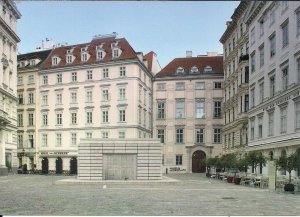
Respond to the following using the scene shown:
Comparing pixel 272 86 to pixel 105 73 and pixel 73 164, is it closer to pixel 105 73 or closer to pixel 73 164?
pixel 105 73

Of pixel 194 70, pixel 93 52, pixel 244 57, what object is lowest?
pixel 194 70

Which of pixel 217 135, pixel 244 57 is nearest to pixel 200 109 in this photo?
pixel 217 135

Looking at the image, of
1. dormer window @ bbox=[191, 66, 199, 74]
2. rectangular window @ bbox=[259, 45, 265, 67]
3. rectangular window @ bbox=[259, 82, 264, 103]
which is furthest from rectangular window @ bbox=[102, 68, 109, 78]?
rectangular window @ bbox=[259, 82, 264, 103]

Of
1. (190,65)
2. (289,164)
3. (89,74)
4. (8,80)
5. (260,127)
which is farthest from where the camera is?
(260,127)

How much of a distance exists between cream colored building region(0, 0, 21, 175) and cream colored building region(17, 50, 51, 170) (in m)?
0.70

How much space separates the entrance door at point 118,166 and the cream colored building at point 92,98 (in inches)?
56.1

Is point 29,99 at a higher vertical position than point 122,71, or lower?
lower

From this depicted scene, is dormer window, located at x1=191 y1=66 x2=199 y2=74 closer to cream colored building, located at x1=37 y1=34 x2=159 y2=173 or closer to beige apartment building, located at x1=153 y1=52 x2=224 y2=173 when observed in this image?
beige apartment building, located at x1=153 y1=52 x2=224 y2=173

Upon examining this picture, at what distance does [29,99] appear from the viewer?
3042 centimetres

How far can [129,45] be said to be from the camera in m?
22.2

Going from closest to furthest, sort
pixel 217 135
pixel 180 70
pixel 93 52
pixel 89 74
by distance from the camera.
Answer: pixel 93 52, pixel 89 74, pixel 180 70, pixel 217 135

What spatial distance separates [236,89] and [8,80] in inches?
1044

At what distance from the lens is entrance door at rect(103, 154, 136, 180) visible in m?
30.1

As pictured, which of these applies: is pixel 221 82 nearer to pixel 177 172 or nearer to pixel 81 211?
pixel 177 172
